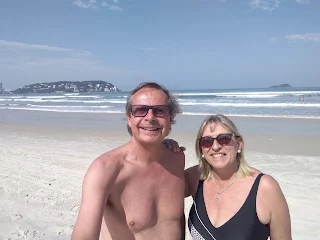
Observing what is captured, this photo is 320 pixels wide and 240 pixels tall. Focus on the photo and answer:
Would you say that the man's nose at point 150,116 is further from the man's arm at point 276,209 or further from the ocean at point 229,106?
the ocean at point 229,106

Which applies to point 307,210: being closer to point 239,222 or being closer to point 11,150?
point 239,222

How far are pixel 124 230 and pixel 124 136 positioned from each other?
1009 cm

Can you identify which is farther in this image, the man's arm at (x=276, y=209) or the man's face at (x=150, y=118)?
the man's face at (x=150, y=118)

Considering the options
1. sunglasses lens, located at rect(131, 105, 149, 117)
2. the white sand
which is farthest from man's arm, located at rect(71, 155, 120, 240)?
the white sand

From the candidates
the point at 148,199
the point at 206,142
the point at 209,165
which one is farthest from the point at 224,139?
the point at 148,199

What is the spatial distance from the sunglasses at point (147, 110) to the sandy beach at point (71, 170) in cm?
80

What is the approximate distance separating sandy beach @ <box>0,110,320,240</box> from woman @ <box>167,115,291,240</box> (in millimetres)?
1037

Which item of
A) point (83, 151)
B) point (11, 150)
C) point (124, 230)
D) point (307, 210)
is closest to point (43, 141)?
point (11, 150)

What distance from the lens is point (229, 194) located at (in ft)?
7.95

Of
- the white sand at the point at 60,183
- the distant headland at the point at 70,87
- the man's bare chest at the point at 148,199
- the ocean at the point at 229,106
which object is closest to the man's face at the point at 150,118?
the man's bare chest at the point at 148,199

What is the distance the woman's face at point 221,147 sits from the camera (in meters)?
2.52

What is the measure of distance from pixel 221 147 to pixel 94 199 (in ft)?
3.46

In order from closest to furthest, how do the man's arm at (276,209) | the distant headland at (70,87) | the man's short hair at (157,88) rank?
1. the man's arm at (276,209)
2. the man's short hair at (157,88)
3. the distant headland at (70,87)

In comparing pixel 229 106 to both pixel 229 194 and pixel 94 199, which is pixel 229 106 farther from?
pixel 94 199
